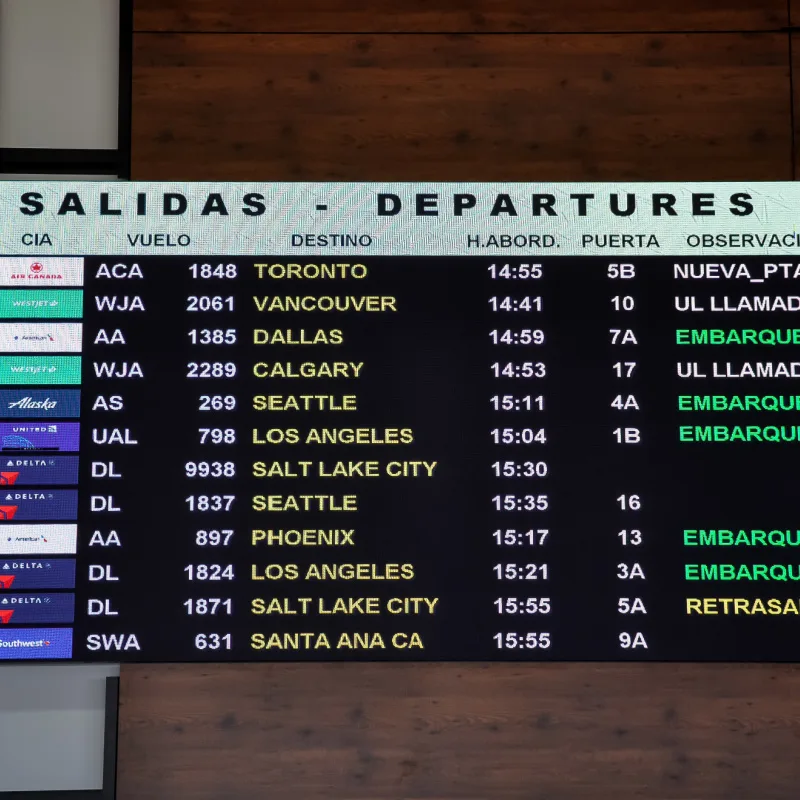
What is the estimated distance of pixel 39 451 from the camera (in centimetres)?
285

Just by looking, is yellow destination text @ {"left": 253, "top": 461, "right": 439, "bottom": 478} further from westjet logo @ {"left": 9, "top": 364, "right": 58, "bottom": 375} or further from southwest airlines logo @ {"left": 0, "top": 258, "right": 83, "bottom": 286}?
southwest airlines logo @ {"left": 0, "top": 258, "right": 83, "bottom": 286}

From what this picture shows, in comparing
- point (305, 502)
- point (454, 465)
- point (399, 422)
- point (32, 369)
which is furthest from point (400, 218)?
point (32, 369)

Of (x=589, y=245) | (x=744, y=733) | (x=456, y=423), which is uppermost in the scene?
(x=589, y=245)

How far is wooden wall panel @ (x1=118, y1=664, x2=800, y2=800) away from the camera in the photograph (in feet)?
9.20

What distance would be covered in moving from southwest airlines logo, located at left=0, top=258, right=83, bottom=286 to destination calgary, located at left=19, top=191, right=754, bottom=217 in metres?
0.15

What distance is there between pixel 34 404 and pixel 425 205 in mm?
1322
